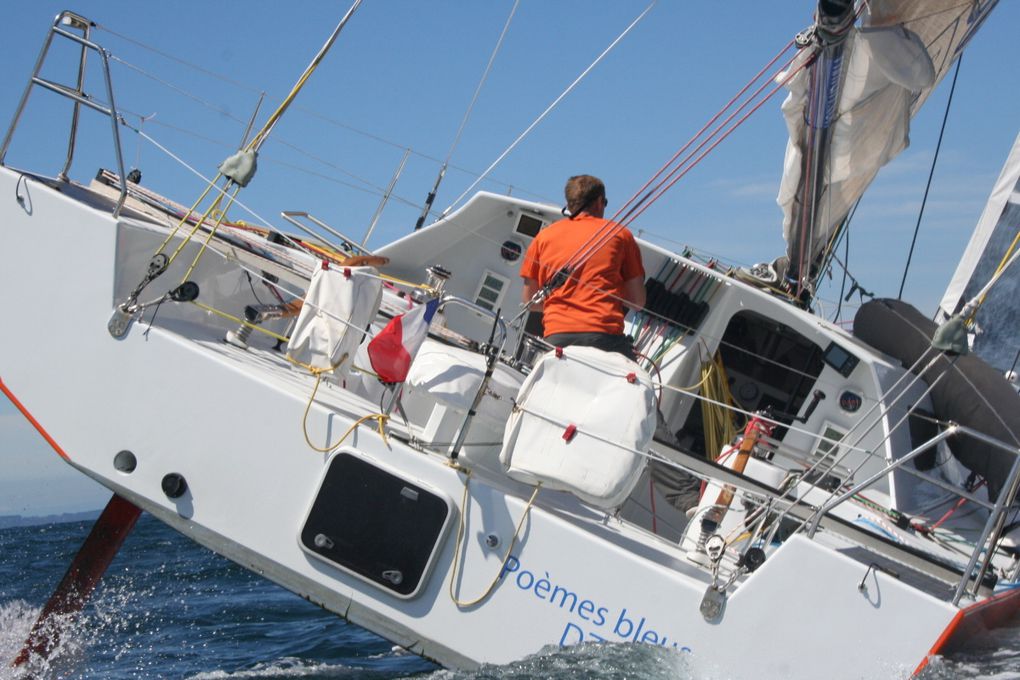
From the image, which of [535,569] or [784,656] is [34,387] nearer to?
[535,569]

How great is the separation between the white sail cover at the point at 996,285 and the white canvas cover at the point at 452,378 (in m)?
4.86

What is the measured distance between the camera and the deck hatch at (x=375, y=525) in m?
3.66

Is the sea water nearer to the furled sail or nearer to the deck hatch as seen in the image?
the deck hatch

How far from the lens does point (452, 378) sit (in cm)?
380

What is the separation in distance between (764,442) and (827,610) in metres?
1.64

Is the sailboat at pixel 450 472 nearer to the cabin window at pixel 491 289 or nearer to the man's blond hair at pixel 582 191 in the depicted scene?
the man's blond hair at pixel 582 191

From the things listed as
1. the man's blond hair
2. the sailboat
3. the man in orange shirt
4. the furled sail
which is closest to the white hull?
the sailboat

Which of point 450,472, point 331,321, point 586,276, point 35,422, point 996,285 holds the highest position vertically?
point 996,285

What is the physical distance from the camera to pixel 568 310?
13.9 ft

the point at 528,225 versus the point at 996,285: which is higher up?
the point at 996,285

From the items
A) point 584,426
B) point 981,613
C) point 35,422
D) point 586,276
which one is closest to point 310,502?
point 584,426

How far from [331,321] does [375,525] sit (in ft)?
2.76

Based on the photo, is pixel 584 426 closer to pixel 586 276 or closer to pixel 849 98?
pixel 586 276

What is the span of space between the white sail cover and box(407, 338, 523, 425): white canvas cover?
15.9ft
